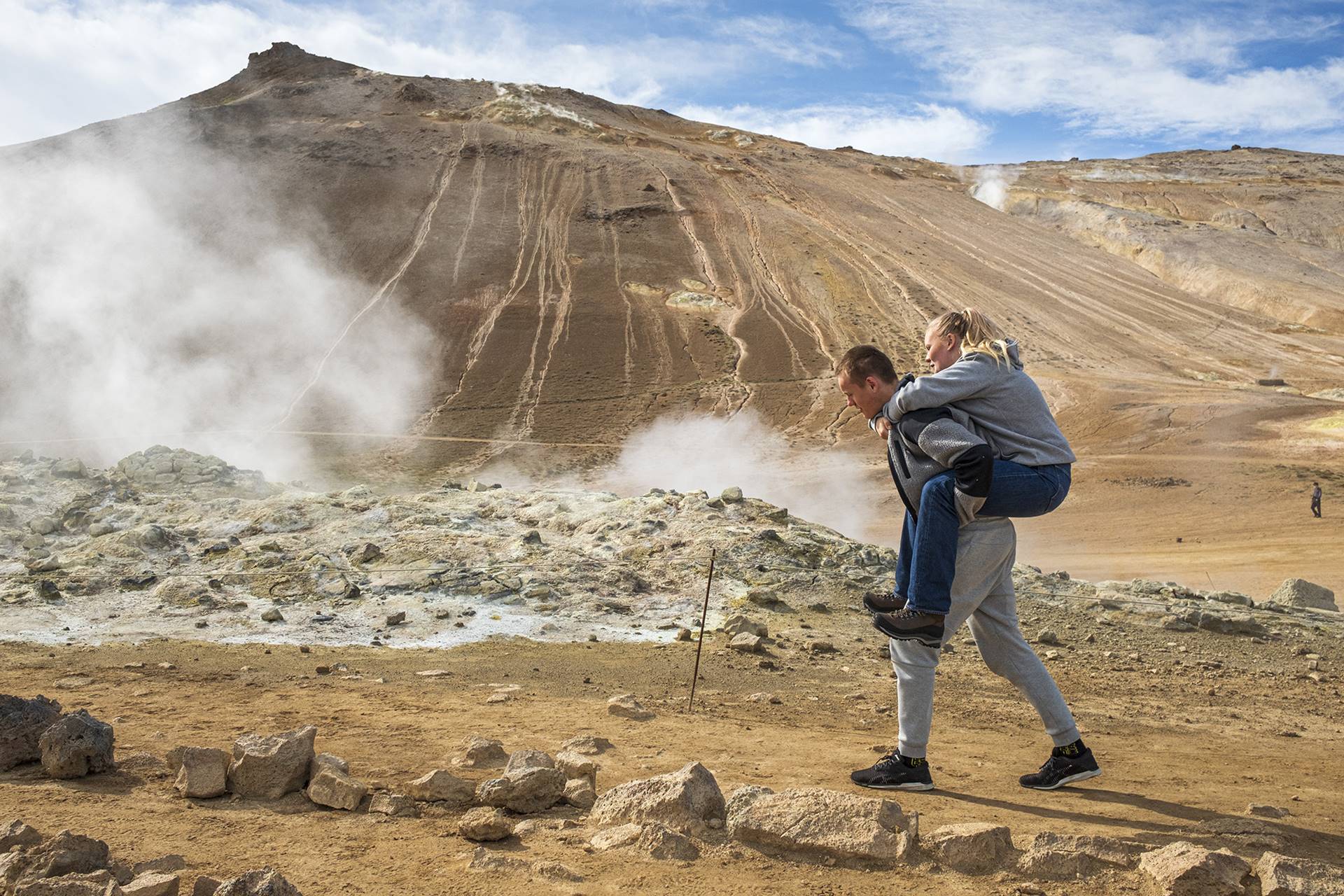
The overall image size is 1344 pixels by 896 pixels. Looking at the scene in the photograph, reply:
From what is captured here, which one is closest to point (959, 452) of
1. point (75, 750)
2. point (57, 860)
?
point (57, 860)

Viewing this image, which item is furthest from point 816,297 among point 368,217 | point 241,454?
point 241,454

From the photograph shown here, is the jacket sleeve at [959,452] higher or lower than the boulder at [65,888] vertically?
higher

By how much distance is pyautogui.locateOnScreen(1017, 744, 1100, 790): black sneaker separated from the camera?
381 cm

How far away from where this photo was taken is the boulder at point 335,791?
3449mm

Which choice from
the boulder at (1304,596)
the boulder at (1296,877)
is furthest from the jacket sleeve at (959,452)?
the boulder at (1304,596)

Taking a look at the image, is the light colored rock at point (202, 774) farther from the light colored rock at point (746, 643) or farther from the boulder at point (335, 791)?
the light colored rock at point (746, 643)

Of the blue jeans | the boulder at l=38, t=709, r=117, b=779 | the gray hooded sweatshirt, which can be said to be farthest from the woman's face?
the boulder at l=38, t=709, r=117, b=779

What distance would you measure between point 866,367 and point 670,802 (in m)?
1.70

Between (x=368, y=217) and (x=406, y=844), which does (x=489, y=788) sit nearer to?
(x=406, y=844)

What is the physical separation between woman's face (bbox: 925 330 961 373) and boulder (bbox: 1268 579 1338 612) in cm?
952

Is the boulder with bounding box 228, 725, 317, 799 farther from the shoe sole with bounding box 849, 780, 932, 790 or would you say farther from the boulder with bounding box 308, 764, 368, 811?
the shoe sole with bounding box 849, 780, 932, 790

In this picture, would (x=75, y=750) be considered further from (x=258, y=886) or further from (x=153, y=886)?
(x=258, y=886)

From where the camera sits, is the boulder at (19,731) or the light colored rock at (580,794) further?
the boulder at (19,731)

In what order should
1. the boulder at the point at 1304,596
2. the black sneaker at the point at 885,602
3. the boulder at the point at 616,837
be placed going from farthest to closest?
the boulder at the point at 1304,596 < the black sneaker at the point at 885,602 < the boulder at the point at 616,837
